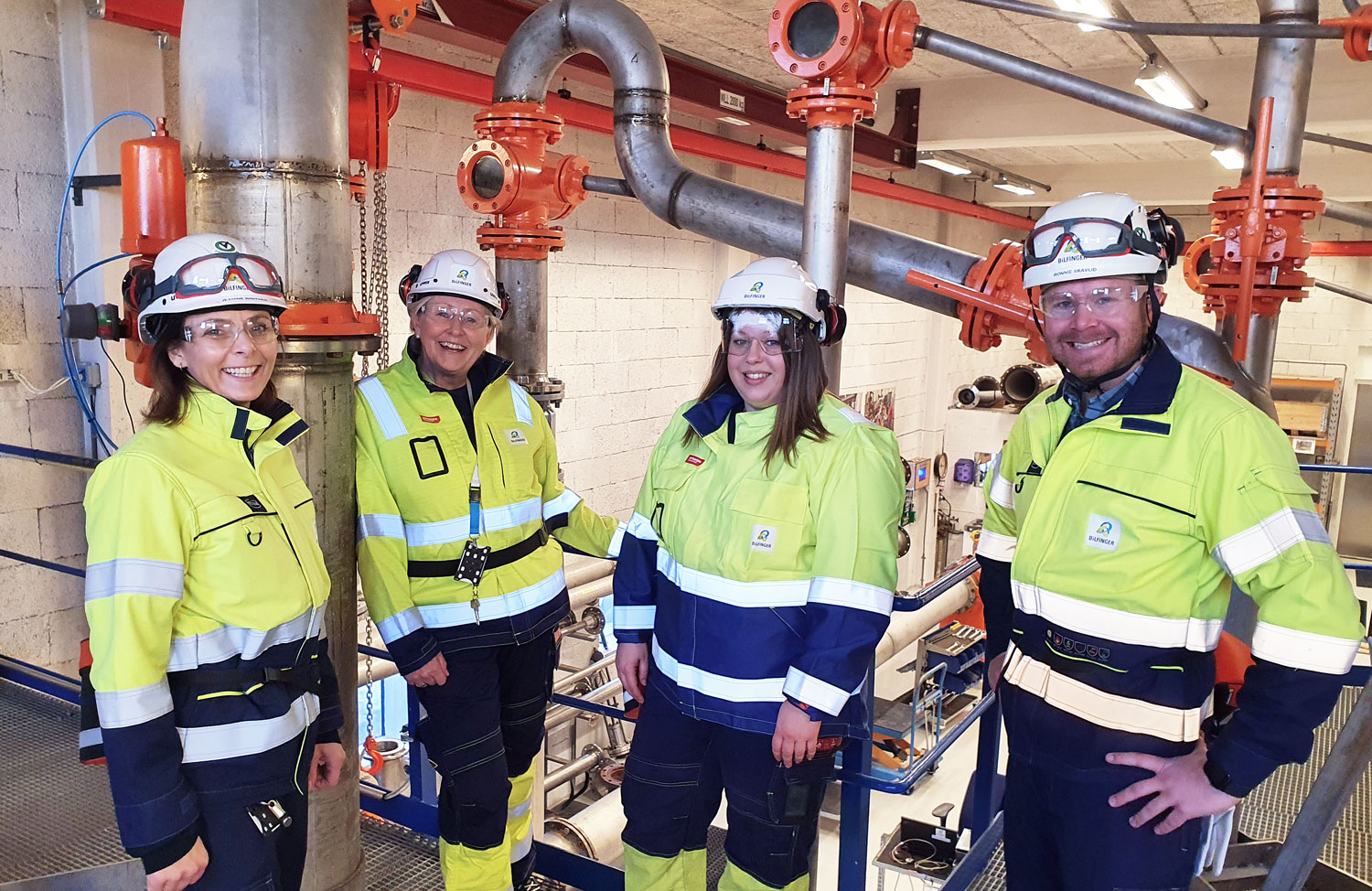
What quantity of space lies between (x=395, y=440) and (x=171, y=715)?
101 centimetres

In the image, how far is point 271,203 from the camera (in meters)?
2.36

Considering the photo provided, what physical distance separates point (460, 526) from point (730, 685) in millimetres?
913

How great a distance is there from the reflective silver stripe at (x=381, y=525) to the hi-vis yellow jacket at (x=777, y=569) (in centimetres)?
77

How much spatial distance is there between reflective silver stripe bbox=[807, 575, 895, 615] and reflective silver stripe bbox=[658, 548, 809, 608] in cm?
6

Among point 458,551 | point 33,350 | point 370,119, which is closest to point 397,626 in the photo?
point 458,551

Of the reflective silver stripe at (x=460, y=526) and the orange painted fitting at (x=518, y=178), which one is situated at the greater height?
the orange painted fitting at (x=518, y=178)

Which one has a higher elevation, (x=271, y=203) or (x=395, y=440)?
(x=271, y=203)

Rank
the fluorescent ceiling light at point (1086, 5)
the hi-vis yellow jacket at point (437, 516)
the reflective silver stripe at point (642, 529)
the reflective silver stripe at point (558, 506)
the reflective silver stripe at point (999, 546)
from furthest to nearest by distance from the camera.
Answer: the fluorescent ceiling light at point (1086, 5) < the reflective silver stripe at point (558, 506) < the hi-vis yellow jacket at point (437, 516) < the reflective silver stripe at point (642, 529) < the reflective silver stripe at point (999, 546)

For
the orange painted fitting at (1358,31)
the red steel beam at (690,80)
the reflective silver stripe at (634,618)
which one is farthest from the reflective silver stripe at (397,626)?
the red steel beam at (690,80)

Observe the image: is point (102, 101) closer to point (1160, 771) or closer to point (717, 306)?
point (717, 306)

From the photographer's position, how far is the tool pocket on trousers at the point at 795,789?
2.23m

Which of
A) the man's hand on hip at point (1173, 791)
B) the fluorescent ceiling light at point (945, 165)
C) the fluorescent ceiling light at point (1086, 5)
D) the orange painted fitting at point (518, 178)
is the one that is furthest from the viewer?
the fluorescent ceiling light at point (945, 165)

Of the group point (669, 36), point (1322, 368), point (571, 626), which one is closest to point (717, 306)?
point (571, 626)

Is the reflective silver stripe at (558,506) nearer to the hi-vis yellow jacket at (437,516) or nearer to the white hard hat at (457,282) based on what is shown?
the hi-vis yellow jacket at (437,516)
